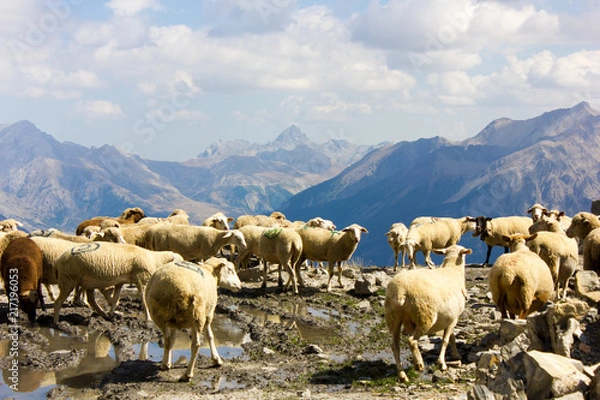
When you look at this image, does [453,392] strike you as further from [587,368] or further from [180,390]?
[180,390]

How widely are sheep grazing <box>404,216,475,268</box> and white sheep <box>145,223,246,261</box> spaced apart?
21.6ft

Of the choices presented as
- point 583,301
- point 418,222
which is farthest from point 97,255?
point 418,222

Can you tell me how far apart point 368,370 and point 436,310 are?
201 cm

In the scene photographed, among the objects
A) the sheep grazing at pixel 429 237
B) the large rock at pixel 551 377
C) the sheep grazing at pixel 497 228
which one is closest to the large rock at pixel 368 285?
the sheep grazing at pixel 429 237

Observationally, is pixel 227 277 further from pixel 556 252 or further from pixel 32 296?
pixel 556 252

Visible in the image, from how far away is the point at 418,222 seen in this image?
88.2 feet

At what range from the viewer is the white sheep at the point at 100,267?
15.1 m

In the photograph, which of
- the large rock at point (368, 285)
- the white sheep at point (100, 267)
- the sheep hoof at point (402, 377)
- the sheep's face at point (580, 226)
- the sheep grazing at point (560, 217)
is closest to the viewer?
the sheep hoof at point (402, 377)

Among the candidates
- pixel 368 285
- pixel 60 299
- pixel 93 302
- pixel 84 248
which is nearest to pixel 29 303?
pixel 60 299

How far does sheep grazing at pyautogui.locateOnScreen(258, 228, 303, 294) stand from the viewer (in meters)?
20.0

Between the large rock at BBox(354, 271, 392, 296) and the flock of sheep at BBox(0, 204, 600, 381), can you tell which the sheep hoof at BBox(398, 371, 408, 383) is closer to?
the flock of sheep at BBox(0, 204, 600, 381)

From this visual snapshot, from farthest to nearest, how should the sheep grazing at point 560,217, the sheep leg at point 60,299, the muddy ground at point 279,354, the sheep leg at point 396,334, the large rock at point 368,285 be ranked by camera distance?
the sheep grazing at point 560,217, the large rock at point 368,285, the sheep leg at point 60,299, the sheep leg at point 396,334, the muddy ground at point 279,354

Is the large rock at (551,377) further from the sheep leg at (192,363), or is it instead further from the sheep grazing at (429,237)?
the sheep grazing at (429,237)
